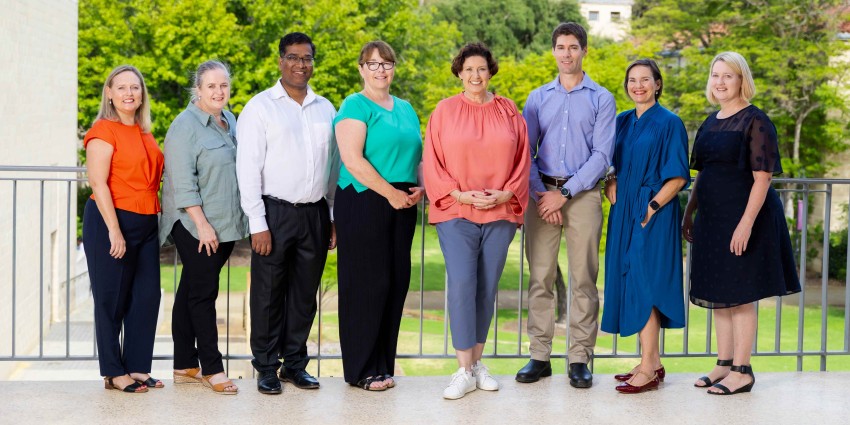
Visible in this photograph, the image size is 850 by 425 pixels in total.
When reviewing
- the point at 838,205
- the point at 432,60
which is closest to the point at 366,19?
the point at 432,60

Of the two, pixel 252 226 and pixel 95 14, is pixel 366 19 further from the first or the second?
pixel 252 226

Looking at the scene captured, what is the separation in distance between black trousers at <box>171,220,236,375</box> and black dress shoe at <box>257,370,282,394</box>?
0.63ft

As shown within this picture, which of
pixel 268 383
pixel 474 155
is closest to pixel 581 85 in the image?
pixel 474 155

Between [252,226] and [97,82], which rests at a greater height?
[97,82]

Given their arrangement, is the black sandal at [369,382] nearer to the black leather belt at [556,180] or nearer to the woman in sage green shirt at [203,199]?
the woman in sage green shirt at [203,199]

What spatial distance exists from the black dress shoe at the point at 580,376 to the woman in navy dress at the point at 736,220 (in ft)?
1.74

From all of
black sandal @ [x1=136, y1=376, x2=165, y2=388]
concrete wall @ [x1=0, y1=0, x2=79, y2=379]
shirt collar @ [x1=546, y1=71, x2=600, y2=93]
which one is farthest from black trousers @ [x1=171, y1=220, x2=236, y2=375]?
concrete wall @ [x1=0, y1=0, x2=79, y2=379]

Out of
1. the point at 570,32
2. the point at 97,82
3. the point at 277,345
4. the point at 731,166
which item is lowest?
the point at 277,345

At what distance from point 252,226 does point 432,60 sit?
82.9 ft

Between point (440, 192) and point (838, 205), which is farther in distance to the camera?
point (838, 205)

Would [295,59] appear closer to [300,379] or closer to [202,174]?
[202,174]

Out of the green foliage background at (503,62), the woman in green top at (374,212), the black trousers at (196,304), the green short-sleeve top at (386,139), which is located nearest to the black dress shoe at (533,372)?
the woman in green top at (374,212)

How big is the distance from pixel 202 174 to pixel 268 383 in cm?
93

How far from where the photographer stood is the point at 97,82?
2545cm
